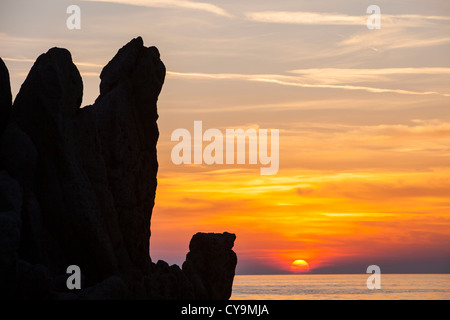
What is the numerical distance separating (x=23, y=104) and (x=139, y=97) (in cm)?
1572

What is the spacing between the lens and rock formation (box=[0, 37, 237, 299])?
55531mm

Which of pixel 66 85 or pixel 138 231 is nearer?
pixel 66 85

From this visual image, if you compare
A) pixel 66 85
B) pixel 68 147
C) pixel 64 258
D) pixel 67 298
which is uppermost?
pixel 66 85

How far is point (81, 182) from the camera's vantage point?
6344 centimetres

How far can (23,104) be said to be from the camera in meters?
63.2

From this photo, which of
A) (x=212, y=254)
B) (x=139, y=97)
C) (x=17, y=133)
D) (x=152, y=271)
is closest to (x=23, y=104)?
(x=17, y=133)

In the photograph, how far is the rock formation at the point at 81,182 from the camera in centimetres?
5553

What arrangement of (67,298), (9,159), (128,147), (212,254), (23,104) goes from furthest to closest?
(212,254) → (128,147) → (23,104) → (9,159) → (67,298)

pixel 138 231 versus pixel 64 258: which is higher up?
pixel 138 231

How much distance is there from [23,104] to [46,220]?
10.4m

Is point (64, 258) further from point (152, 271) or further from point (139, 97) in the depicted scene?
Result: point (139, 97)

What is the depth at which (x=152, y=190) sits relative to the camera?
77.1 m

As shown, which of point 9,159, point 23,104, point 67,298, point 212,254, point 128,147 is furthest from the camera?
point 212,254

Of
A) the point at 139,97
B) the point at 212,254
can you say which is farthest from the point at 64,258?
the point at 212,254
